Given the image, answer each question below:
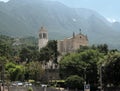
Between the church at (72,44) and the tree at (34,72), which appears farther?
the church at (72,44)

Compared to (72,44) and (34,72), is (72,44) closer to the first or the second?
(72,44)

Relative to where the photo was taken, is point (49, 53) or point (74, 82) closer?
point (74, 82)

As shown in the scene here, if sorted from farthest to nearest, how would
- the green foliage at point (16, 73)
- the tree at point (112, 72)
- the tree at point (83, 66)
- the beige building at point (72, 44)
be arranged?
the beige building at point (72, 44) < the green foliage at point (16, 73) < the tree at point (83, 66) < the tree at point (112, 72)

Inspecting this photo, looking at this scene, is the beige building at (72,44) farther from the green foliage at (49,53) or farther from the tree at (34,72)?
the tree at (34,72)

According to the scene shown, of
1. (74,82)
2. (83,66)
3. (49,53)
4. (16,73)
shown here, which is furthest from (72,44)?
(74,82)

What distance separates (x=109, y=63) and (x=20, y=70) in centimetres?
3440

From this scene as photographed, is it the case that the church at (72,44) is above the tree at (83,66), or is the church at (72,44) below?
above

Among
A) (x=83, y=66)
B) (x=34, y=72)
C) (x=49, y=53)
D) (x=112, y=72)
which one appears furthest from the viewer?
(x=49, y=53)

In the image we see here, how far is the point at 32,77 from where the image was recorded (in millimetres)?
96750

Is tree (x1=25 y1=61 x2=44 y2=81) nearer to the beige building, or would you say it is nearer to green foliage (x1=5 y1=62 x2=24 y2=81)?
green foliage (x1=5 y1=62 x2=24 y2=81)

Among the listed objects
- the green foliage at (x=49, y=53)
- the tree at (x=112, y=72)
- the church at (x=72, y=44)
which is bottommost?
the tree at (x=112, y=72)

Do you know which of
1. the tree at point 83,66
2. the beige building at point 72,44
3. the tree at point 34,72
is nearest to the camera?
the tree at point 83,66

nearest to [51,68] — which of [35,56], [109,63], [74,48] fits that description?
[35,56]

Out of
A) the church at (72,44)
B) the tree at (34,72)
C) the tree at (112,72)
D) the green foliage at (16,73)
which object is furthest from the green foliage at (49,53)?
the tree at (112,72)
